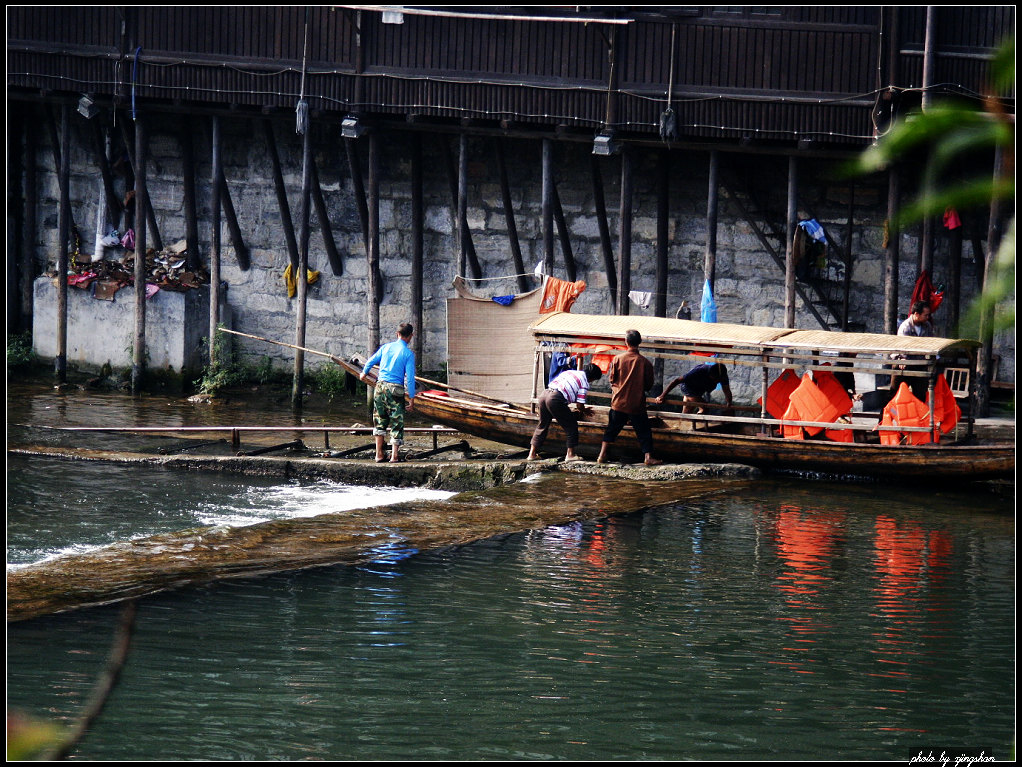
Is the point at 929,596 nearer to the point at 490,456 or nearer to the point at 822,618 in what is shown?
the point at 822,618

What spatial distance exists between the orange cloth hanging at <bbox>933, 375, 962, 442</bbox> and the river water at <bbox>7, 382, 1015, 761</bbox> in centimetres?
164

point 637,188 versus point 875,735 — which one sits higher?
point 637,188

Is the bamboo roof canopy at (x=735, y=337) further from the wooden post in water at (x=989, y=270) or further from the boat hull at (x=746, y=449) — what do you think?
the wooden post in water at (x=989, y=270)

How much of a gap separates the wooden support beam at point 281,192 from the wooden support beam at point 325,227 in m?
0.45

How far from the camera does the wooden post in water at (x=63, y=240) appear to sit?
1847cm

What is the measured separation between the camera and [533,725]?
6.92m

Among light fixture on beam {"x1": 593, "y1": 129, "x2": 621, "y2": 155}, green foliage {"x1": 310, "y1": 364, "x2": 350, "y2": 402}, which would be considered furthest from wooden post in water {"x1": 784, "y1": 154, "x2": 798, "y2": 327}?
green foliage {"x1": 310, "y1": 364, "x2": 350, "y2": 402}

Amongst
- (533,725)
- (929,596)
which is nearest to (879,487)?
(929,596)

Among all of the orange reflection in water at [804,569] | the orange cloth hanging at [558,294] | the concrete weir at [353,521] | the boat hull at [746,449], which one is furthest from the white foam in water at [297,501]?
the orange reflection in water at [804,569]

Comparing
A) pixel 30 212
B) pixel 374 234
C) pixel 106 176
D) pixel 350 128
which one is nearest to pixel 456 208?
pixel 374 234

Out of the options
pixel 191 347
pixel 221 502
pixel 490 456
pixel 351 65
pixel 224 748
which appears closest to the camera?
pixel 224 748

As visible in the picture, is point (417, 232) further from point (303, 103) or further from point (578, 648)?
point (578, 648)

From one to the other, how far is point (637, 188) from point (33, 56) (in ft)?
29.6

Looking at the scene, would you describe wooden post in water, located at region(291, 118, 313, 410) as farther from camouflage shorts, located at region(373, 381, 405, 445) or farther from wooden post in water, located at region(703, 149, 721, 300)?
wooden post in water, located at region(703, 149, 721, 300)
